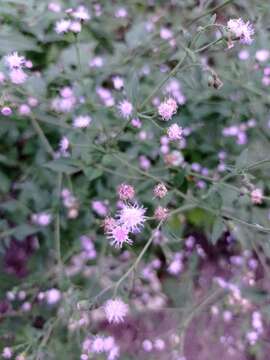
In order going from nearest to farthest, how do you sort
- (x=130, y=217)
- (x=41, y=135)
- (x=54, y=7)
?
(x=130, y=217)
(x=41, y=135)
(x=54, y=7)

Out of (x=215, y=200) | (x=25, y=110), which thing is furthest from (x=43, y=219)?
(x=215, y=200)

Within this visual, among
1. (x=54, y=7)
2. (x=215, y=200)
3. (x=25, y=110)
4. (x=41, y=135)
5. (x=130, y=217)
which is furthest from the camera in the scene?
(x=54, y=7)

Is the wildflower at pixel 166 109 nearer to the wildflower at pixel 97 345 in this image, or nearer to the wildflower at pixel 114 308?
the wildflower at pixel 114 308

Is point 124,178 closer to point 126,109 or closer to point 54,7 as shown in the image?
point 126,109

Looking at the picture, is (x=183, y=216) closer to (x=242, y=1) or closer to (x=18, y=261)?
(x=18, y=261)

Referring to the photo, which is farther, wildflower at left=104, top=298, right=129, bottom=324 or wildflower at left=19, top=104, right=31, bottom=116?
wildflower at left=19, top=104, right=31, bottom=116

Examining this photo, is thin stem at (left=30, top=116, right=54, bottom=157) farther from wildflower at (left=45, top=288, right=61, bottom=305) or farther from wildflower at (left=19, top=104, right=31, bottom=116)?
wildflower at (left=45, top=288, right=61, bottom=305)

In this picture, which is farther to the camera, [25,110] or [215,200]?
[25,110]

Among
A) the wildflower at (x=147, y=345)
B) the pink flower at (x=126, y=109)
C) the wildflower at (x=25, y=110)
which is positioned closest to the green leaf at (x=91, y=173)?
the pink flower at (x=126, y=109)

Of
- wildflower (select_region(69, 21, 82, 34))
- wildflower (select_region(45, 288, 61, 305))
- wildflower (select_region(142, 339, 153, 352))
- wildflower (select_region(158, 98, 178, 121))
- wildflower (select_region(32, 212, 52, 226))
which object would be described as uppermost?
wildflower (select_region(69, 21, 82, 34))

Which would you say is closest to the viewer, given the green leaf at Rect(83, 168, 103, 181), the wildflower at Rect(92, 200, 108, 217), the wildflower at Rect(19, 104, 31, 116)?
the green leaf at Rect(83, 168, 103, 181)

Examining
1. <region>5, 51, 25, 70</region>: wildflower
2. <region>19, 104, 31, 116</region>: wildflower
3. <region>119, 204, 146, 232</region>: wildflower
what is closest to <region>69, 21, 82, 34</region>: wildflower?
<region>5, 51, 25, 70</region>: wildflower

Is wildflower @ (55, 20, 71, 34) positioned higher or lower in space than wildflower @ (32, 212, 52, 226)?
higher
